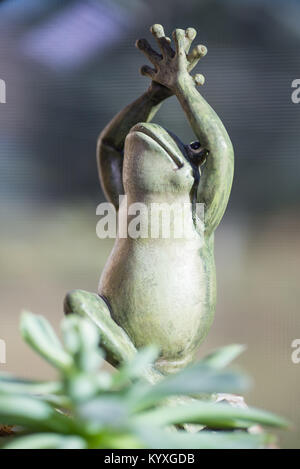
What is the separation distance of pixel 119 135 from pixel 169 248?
246mm

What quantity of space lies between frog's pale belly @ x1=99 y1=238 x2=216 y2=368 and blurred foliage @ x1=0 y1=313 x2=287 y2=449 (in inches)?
12.6

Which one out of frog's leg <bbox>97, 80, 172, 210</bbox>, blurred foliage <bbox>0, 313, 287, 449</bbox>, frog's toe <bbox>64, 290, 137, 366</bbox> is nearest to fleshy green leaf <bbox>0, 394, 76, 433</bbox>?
blurred foliage <bbox>0, 313, 287, 449</bbox>

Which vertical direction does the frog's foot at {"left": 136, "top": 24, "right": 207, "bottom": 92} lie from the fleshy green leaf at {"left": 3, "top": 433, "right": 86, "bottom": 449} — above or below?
above

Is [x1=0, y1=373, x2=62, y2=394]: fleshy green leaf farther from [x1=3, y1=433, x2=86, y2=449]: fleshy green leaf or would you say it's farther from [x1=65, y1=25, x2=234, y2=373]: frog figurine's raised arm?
[x1=65, y1=25, x2=234, y2=373]: frog figurine's raised arm

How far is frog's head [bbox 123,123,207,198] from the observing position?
0.95 metres

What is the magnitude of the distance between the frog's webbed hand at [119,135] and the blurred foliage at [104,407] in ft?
1.67

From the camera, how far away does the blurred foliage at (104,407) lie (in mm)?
513

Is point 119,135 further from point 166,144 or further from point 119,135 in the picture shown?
point 166,144

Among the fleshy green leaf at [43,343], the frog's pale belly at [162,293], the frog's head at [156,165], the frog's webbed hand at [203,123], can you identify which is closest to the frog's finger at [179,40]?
the frog's webbed hand at [203,123]

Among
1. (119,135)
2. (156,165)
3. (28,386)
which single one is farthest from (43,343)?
(119,135)

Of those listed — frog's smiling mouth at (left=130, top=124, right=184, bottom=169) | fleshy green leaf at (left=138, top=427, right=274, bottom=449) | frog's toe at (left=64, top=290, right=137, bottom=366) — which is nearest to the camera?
fleshy green leaf at (left=138, top=427, right=274, bottom=449)

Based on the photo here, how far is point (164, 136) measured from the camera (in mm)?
965

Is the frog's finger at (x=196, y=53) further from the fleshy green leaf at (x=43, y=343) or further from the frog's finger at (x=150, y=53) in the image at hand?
the fleshy green leaf at (x=43, y=343)

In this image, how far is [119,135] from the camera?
106cm
